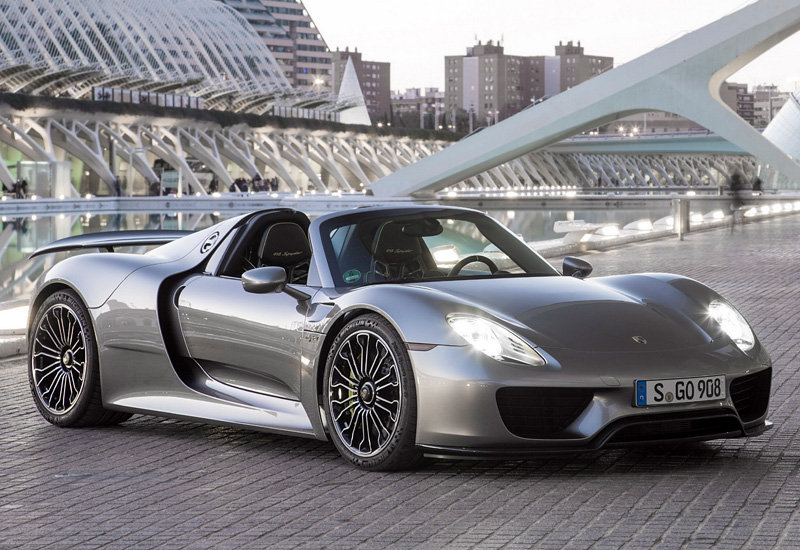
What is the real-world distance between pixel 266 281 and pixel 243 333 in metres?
0.34

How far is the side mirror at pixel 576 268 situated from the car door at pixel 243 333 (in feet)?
4.91

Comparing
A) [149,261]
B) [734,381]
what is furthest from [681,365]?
[149,261]

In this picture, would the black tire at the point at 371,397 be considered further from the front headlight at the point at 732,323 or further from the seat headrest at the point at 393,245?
the front headlight at the point at 732,323

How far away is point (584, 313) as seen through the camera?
5.23 meters

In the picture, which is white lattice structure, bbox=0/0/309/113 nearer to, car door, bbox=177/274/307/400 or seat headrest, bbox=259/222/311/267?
seat headrest, bbox=259/222/311/267

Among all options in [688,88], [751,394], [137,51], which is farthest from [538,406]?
[137,51]

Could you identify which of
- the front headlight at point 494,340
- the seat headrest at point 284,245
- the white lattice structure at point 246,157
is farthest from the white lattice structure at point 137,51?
the front headlight at point 494,340

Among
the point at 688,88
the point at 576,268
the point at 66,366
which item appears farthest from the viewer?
the point at 688,88

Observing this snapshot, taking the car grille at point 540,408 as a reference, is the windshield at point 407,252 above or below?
above

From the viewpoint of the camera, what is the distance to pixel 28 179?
6794 centimetres

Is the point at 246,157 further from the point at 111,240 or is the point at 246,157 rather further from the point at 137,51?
the point at 111,240

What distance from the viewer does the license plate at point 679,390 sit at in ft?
15.9

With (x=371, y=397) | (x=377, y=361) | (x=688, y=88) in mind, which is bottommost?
(x=371, y=397)

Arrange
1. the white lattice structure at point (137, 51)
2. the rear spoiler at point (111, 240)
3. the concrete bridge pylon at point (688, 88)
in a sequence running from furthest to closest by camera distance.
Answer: the white lattice structure at point (137, 51)
the concrete bridge pylon at point (688, 88)
the rear spoiler at point (111, 240)
